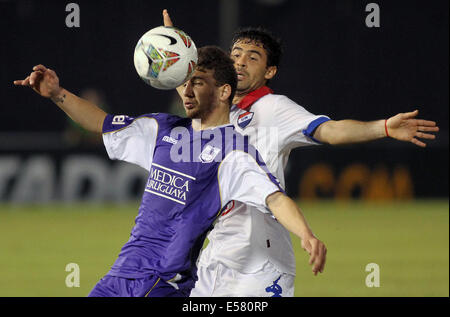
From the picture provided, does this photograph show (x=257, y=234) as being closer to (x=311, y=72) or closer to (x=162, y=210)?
(x=162, y=210)

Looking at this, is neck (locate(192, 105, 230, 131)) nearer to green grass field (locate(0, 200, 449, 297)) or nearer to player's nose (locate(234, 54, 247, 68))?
player's nose (locate(234, 54, 247, 68))

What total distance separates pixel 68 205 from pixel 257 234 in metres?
13.5

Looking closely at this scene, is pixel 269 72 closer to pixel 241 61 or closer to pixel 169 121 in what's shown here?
pixel 241 61

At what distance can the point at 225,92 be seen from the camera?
5.45 metres

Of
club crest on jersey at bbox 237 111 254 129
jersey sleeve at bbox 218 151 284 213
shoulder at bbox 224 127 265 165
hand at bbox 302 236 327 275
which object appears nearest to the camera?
hand at bbox 302 236 327 275

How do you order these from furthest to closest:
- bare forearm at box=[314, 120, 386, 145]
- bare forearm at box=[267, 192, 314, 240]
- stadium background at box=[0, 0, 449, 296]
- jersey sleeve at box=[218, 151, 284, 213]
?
1. stadium background at box=[0, 0, 449, 296]
2. bare forearm at box=[314, 120, 386, 145]
3. jersey sleeve at box=[218, 151, 284, 213]
4. bare forearm at box=[267, 192, 314, 240]

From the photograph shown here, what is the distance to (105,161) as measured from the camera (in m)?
18.7

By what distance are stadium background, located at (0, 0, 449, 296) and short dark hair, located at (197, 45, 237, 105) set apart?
12268 millimetres

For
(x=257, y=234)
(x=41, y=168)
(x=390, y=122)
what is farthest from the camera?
(x=41, y=168)

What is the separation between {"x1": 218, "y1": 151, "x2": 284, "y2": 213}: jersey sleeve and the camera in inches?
194

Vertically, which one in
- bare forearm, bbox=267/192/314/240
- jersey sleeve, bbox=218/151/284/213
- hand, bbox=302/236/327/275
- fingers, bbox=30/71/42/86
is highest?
fingers, bbox=30/71/42/86

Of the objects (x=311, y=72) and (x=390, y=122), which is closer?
(x=390, y=122)

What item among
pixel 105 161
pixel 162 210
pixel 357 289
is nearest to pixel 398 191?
pixel 105 161

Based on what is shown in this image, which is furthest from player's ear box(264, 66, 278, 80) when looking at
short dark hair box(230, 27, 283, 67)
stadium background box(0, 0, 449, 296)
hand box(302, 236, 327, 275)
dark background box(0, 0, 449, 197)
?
dark background box(0, 0, 449, 197)
